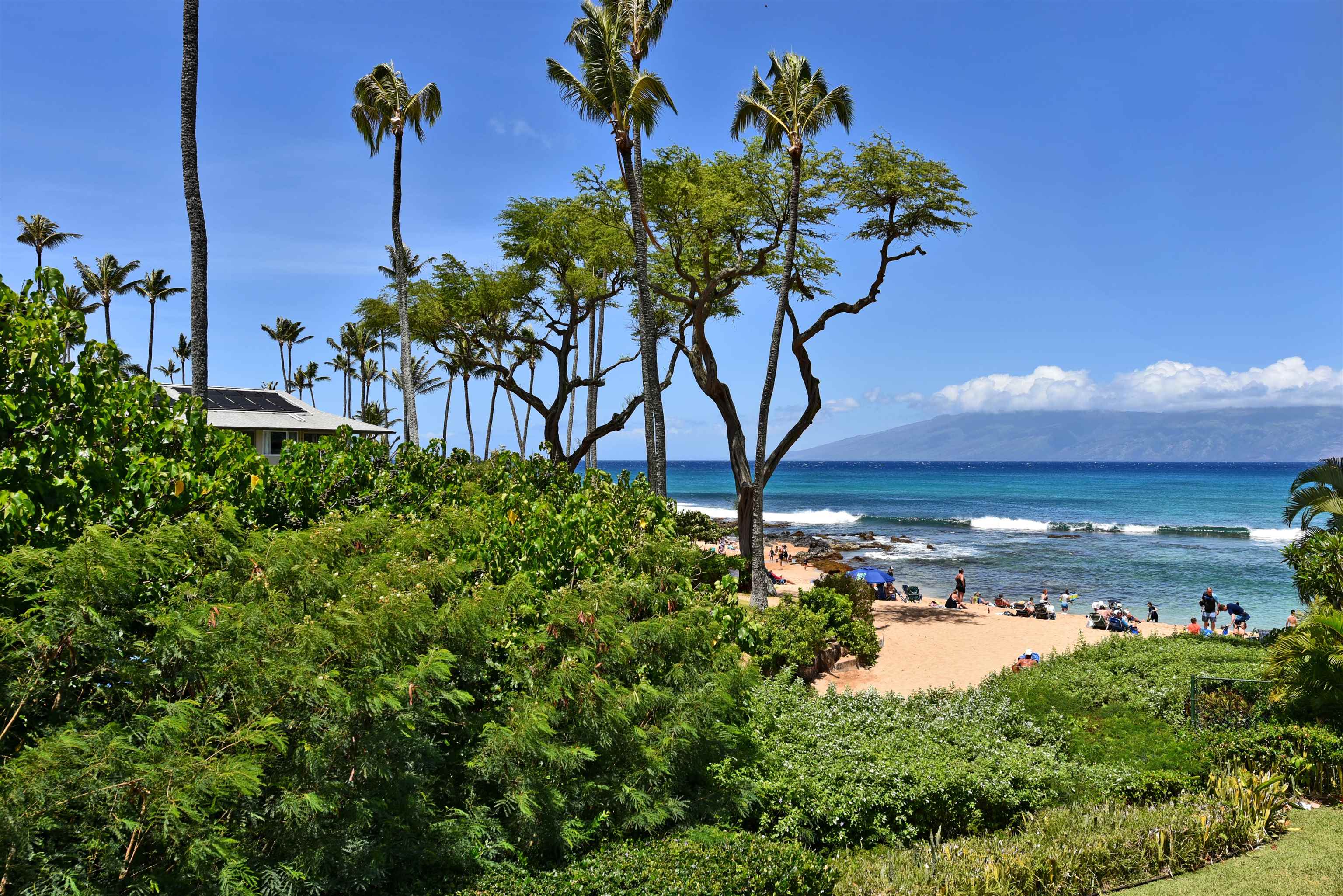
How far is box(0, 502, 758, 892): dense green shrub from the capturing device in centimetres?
449

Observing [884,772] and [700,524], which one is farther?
[700,524]

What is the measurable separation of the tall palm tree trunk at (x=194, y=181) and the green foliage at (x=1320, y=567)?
18191 mm

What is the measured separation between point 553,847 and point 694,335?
772 inches

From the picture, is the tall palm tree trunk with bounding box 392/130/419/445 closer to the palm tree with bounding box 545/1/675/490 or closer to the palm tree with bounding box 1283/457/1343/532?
the palm tree with bounding box 545/1/675/490

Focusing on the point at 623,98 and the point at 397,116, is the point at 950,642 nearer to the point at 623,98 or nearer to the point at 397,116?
the point at 623,98

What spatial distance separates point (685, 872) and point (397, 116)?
2549cm

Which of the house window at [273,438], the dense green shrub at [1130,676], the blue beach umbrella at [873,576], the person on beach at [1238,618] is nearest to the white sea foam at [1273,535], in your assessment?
the person on beach at [1238,618]

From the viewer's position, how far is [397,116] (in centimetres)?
2502

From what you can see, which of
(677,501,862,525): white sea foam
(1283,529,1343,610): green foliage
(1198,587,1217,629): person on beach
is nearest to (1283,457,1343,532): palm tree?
(1283,529,1343,610): green foliage

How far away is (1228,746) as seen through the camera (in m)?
9.97

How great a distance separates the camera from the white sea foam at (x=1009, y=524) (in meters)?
63.7

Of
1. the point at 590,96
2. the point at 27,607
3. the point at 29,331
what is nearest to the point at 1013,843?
the point at 27,607

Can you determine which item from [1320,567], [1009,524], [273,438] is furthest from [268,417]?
[1009,524]

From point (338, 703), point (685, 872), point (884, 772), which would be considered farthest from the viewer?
point (884, 772)
